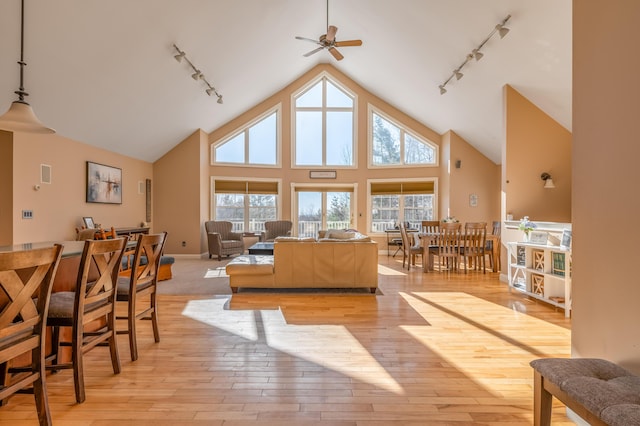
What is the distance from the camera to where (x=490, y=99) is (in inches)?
254

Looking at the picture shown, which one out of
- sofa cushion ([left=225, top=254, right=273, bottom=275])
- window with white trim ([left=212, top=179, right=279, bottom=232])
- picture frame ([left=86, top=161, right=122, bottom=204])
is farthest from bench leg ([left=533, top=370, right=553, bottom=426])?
window with white trim ([left=212, top=179, right=279, bottom=232])

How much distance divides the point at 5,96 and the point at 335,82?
741 centimetres

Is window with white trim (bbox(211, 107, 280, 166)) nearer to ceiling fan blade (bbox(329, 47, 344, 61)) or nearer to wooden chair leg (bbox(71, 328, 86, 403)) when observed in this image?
ceiling fan blade (bbox(329, 47, 344, 61))

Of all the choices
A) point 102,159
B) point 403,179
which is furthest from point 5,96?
point 403,179

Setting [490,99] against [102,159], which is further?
[102,159]

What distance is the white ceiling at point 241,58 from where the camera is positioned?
14.1 feet

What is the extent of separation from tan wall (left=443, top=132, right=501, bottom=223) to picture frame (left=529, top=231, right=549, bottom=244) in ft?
13.2

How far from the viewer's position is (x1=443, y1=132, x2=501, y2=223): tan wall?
875 cm

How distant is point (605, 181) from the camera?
176 cm

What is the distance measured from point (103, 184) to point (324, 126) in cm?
581

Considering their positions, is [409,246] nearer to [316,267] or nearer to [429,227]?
[429,227]

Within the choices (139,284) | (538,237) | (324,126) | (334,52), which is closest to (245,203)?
(324,126)

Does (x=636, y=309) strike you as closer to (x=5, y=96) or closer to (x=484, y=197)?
(x=5, y=96)

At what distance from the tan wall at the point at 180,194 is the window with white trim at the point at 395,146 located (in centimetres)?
489
